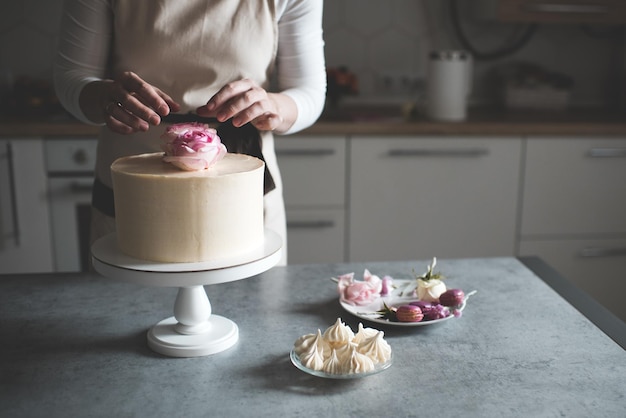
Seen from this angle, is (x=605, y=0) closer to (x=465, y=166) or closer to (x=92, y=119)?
(x=465, y=166)

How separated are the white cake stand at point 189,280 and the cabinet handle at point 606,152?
1.81 m

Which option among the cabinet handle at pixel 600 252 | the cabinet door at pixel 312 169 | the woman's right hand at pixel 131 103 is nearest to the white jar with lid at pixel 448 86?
the cabinet door at pixel 312 169

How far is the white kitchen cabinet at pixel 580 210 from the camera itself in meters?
2.56

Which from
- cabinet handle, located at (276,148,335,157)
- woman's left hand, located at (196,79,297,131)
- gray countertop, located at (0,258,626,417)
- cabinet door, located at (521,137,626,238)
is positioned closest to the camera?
gray countertop, located at (0,258,626,417)

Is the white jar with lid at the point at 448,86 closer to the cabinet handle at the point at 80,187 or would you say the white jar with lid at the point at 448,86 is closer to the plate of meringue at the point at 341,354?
the cabinet handle at the point at 80,187

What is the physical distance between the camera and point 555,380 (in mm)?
929

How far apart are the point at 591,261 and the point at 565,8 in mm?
930

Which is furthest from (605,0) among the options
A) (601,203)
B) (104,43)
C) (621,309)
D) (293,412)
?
(293,412)

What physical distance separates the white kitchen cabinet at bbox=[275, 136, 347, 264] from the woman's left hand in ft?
4.01

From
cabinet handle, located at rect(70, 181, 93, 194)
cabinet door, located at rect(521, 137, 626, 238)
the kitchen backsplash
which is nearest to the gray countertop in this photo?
cabinet handle, located at rect(70, 181, 93, 194)

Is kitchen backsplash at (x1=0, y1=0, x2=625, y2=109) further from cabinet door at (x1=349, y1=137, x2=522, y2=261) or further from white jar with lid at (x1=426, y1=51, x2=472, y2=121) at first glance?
cabinet door at (x1=349, y1=137, x2=522, y2=261)

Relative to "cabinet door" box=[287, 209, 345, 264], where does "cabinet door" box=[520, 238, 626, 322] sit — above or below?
below

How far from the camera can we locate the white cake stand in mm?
925

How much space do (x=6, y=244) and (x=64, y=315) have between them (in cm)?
142
